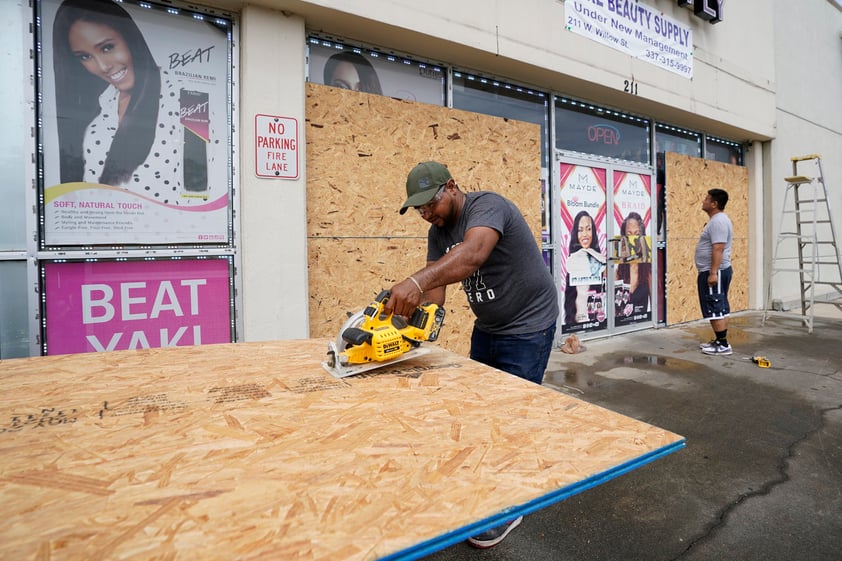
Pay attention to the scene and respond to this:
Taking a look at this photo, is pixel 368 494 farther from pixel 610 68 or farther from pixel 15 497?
pixel 610 68

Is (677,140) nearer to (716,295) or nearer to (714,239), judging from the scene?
(714,239)

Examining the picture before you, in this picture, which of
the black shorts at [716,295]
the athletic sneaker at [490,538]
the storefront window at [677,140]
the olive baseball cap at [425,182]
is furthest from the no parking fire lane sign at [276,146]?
the storefront window at [677,140]

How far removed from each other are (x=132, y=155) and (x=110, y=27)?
0.94 m

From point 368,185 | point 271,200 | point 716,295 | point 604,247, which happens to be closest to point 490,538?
point 271,200

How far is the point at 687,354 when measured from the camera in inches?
217

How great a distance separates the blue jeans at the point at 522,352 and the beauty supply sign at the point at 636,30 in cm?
461

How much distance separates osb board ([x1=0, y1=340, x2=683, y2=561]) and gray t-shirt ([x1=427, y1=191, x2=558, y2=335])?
2.00 feet

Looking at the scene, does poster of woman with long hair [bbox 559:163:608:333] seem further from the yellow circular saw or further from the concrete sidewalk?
the yellow circular saw

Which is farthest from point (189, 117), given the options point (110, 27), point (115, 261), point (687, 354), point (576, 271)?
point (687, 354)

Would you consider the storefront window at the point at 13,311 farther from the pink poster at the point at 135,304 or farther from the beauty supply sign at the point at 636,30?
the beauty supply sign at the point at 636,30

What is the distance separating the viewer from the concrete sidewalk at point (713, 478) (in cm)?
203

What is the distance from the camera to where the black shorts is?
208 inches

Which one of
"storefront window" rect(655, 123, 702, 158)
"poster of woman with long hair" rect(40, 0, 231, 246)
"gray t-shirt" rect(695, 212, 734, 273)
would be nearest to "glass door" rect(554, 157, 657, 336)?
"storefront window" rect(655, 123, 702, 158)

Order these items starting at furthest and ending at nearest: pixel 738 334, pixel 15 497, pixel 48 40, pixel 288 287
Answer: pixel 738 334, pixel 288 287, pixel 48 40, pixel 15 497
